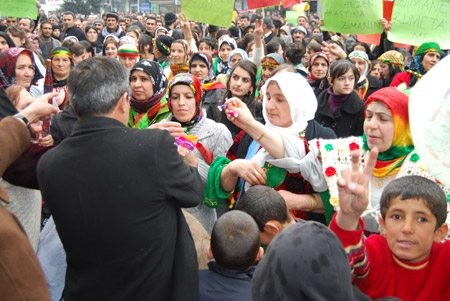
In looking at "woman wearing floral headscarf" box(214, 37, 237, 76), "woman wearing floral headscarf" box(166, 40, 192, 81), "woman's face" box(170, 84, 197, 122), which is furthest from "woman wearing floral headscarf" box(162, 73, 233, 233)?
"woman wearing floral headscarf" box(214, 37, 237, 76)

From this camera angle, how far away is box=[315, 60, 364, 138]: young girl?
4148 millimetres

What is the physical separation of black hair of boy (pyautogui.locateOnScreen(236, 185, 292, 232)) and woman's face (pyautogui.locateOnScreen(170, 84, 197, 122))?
1.22 m

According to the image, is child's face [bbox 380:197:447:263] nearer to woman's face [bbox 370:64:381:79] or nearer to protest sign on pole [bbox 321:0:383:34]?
protest sign on pole [bbox 321:0:383:34]

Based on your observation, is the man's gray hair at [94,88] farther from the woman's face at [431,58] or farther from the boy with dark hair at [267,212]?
the woman's face at [431,58]

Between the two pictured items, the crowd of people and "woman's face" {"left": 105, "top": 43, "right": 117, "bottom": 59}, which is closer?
the crowd of people

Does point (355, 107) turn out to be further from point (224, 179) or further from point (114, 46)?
point (114, 46)

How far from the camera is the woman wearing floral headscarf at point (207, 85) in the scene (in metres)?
4.45

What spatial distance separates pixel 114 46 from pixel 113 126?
5794 millimetres

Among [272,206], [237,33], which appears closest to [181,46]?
[272,206]

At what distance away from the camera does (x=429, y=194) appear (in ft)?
5.12

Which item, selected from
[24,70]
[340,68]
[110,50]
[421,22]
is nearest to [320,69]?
[340,68]

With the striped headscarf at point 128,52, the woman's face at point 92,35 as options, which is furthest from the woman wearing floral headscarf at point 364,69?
the woman's face at point 92,35

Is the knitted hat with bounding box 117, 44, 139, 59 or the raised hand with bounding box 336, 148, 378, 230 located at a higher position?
the knitted hat with bounding box 117, 44, 139, 59

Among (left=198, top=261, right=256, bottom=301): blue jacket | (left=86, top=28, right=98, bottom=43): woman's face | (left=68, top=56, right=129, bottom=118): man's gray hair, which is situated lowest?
(left=198, top=261, right=256, bottom=301): blue jacket
